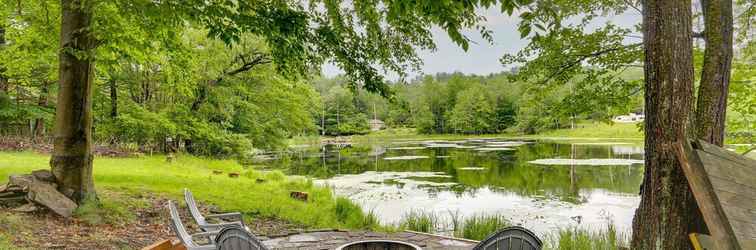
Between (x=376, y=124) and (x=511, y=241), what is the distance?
256 ft

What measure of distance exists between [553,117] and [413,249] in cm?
555

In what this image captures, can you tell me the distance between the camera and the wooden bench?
2.65 metres

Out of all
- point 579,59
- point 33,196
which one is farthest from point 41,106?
point 579,59

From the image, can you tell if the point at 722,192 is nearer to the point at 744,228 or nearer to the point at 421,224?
the point at 744,228

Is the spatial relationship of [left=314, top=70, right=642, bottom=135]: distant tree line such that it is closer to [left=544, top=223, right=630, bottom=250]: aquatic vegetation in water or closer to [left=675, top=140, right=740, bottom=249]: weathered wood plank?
[left=544, top=223, right=630, bottom=250]: aquatic vegetation in water

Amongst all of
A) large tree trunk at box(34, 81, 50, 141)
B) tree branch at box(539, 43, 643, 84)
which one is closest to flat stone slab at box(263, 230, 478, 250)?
tree branch at box(539, 43, 643, 84)

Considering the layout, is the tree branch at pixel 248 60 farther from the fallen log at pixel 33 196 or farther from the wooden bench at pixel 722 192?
the wooden bench at pixel 722 192

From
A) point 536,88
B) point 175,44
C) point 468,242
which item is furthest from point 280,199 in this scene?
point 536,88

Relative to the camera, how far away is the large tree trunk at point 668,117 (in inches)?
134

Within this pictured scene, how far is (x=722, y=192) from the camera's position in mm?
2807

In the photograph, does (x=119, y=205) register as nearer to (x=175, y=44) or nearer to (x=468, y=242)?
(x=175, y=44)

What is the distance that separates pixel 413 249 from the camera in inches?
171

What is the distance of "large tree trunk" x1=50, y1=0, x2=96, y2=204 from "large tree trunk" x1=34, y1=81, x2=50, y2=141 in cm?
1277

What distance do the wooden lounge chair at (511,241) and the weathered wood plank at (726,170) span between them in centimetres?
128
